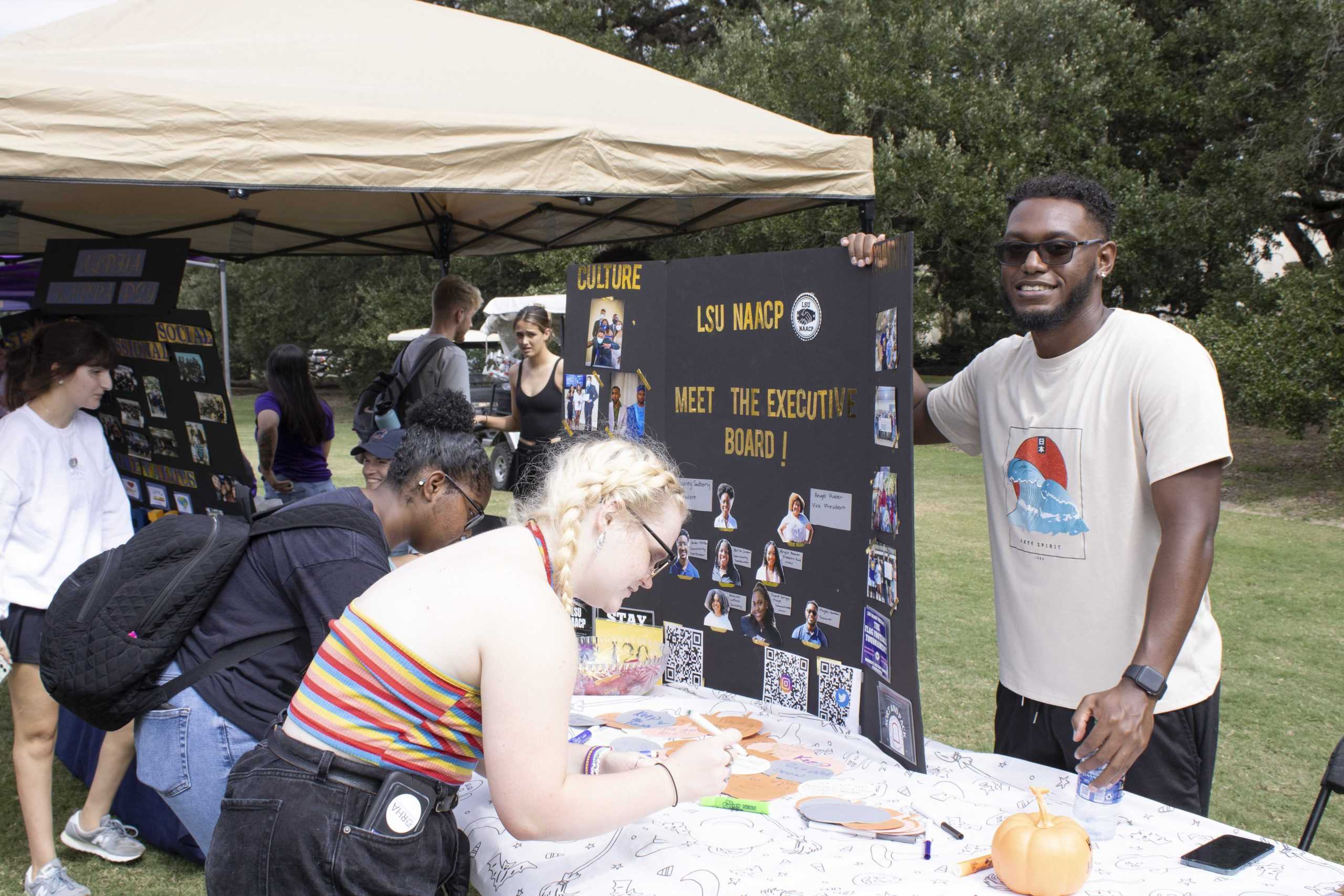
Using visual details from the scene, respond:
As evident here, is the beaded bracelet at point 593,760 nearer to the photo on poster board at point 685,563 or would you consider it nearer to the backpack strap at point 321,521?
the backpack strap at point 321,521

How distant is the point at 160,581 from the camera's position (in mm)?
2029

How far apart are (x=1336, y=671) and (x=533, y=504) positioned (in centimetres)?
524

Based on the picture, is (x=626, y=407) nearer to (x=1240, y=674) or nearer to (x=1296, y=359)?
(x=1240, y=674)

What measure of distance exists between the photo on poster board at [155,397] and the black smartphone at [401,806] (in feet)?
9.51

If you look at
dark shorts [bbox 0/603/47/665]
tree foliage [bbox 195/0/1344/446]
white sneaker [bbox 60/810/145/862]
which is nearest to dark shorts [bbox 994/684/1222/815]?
dark shorts [bbox 0/603/47/665]

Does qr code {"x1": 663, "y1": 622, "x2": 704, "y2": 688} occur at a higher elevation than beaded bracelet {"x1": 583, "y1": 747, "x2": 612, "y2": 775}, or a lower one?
lower

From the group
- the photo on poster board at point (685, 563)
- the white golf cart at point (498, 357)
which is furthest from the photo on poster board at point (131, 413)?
the white golf cart at point (498, 357)

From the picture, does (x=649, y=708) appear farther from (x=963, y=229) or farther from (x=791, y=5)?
(x=791, y=5)

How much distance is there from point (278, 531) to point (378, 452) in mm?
1189

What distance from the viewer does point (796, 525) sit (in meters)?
2.50

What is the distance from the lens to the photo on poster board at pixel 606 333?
2912 millimetres

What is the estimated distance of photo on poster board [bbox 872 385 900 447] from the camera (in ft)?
6.93

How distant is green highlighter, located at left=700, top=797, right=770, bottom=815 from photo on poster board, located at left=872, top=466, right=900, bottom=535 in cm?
62

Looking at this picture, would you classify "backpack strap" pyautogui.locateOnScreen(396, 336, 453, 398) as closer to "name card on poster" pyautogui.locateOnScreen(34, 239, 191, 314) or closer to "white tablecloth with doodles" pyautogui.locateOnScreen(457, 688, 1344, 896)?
"name card on poster" pyautogui.locateOnScreen(34, 239, 191, 314)
